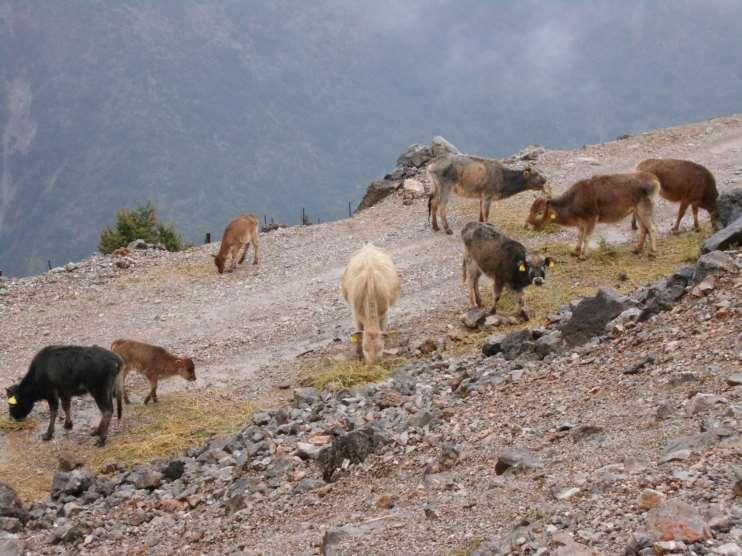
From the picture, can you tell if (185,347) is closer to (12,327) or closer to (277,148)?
(12,327)

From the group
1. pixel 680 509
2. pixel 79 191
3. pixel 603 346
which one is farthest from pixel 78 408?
pixel 79 191

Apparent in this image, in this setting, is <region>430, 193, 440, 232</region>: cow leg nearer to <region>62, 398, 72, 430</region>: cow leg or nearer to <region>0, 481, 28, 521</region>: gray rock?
<region>62, 398, 72, 430</region>: cow leg

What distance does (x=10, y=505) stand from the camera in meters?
11.9

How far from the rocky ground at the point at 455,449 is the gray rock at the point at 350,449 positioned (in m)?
0.02

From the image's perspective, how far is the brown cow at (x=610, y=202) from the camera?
18.2 meters

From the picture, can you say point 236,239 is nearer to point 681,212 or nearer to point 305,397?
point 305,397

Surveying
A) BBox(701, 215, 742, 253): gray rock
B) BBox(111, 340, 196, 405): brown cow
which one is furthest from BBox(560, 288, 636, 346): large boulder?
BBox(111, 340, 196, 405): brown cow

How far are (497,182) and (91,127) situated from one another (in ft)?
410

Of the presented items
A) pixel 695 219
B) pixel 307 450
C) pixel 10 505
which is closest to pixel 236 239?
pixel 695 219

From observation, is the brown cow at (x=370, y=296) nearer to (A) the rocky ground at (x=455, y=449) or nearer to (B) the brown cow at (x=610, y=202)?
(A) the rocky ground at (x=455, y=449)

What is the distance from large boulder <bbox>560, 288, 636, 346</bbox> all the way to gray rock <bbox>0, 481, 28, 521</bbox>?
7205 millimetres

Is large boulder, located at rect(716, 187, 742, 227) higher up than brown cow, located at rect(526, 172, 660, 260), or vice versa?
brown cow, located at rect(526, 172, 660, 260)

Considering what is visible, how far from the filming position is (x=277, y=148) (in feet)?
474

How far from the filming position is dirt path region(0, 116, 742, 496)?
17.5 metres
